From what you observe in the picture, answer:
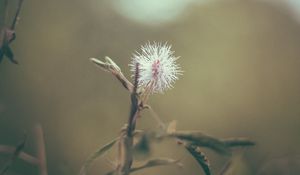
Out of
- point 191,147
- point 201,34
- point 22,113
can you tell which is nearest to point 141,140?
point 191,147

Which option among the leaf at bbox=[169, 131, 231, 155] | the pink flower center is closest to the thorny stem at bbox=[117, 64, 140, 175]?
the leaf at bbox=[169, 131, 231, 155]

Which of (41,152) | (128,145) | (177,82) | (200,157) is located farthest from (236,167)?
(177,82)

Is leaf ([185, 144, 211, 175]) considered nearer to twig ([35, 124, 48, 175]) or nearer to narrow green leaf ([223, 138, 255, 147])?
narrow green leaf ([223, 138, 255, 147])

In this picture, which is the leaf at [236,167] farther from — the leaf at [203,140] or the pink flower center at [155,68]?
the pink flower center at [155,68]

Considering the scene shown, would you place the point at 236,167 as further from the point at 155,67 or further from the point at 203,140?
the point at 155,67

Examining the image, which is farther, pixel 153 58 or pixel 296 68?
pixel 296 68

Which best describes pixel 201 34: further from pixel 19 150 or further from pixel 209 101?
pixel 19 150

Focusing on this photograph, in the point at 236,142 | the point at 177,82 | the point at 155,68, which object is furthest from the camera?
the point at 177,82
